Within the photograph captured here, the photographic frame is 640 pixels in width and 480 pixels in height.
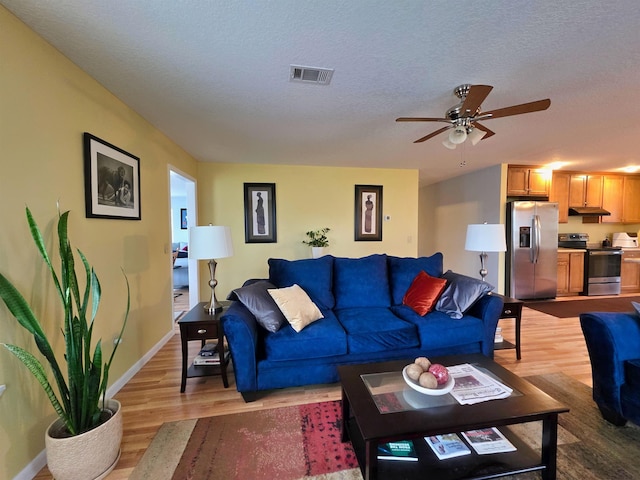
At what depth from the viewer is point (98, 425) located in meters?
1.45

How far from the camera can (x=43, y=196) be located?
5.12 ft

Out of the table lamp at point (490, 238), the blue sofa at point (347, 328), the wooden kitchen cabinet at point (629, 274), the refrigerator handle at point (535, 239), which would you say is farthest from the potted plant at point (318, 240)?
the wooden kitchen cabinet at point (629, 274)

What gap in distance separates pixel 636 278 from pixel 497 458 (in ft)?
21.4

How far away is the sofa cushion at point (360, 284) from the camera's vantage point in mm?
2803

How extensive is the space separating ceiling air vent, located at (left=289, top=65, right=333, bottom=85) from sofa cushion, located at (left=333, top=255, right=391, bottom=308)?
1.71 meters

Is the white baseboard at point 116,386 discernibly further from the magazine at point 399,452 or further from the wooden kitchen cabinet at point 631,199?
the wooden kitchen cabinet at point 631,199

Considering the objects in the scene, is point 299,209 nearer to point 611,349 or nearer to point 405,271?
point 405,271

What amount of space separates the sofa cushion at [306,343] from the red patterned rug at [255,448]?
1.18ft

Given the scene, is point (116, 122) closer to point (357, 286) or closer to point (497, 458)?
point (357, 286)

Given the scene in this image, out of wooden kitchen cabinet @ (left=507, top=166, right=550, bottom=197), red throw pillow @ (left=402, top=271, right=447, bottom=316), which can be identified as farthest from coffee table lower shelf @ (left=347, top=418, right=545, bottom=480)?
wooden kitchen cabinet @ (left=507, top=166, right=550, bottom=197)

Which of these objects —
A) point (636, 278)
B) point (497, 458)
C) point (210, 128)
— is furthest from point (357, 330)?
point (636, 278)

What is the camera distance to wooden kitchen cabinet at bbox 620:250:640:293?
5164 millimetres

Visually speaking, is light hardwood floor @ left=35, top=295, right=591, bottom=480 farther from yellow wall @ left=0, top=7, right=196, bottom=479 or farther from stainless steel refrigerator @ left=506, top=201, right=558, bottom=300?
stainless steel refrigerator @ left=506, top=201, right=558, bottom=300

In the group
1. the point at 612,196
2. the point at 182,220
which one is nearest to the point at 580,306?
the point at 612,196
